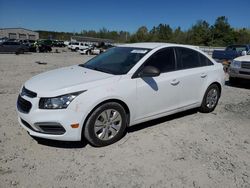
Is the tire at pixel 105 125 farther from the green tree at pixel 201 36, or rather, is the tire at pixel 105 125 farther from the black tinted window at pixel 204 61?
the green tree at pixel 201 36

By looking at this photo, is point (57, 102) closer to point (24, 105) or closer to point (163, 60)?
point (24, 105)

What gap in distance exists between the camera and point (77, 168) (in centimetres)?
336

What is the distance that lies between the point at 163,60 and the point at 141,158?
6.52 ft

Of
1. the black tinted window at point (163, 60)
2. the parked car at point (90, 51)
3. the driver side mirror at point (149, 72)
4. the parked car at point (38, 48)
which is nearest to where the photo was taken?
the driver side mirror at point (149, 72)

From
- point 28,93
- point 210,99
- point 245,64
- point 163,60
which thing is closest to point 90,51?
point 245,64

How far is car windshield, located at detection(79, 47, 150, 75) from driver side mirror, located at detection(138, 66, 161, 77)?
0.78 feet

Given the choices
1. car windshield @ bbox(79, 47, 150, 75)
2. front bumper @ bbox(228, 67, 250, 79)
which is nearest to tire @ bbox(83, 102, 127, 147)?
car windshield @ bbox(79, 47, 150, 75)

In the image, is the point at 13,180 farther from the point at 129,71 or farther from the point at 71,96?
the point at 129,71

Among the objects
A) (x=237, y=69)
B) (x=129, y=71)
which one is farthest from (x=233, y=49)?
(x=129, y=71)

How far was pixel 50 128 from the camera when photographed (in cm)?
362

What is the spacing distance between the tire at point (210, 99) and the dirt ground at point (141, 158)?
2.05ft

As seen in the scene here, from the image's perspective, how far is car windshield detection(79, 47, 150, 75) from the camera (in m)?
4.34

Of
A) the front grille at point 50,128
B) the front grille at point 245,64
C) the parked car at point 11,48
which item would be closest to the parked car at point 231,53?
the front grille at point 245,64

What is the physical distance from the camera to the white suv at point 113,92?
141 inches
